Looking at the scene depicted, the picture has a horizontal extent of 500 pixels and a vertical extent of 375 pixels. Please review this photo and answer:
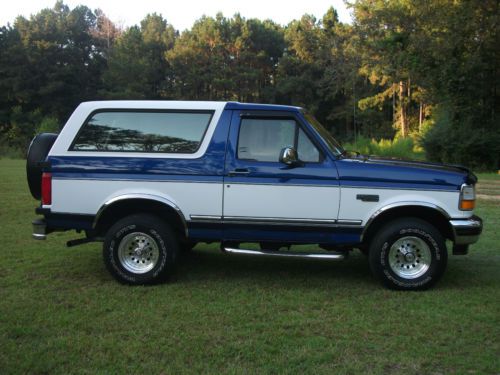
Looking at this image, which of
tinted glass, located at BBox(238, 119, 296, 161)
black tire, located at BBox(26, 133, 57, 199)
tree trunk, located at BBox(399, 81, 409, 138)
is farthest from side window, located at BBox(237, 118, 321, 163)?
tree trunk, located at BBox(399, 81, 409, 138)

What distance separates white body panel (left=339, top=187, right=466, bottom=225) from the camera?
564 centimetres

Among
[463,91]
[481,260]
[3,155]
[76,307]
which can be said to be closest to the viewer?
[76,307]

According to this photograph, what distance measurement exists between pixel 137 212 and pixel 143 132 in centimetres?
92

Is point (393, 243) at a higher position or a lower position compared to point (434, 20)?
lower

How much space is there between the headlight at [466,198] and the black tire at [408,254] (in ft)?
1.25

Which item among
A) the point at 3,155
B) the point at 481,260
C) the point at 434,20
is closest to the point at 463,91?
the point at 434,20

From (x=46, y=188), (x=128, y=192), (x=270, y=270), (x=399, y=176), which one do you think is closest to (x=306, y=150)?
(x=399, y=176)

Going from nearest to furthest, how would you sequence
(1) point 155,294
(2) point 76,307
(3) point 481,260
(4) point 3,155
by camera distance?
(2) point 76,307 < (1) point 155,294 < (3) point 481,260 < (4) point 3,155

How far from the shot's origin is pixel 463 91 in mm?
23797

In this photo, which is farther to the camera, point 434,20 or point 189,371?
point 434,20

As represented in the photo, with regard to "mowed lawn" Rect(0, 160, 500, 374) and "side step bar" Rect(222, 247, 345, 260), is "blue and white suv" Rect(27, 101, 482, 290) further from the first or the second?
"mowed lawn" Rect(0, 160, 500, 374)

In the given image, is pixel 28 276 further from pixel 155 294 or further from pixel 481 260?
pixel 481 260

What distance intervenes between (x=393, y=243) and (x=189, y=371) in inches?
113

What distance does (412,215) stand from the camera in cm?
597
